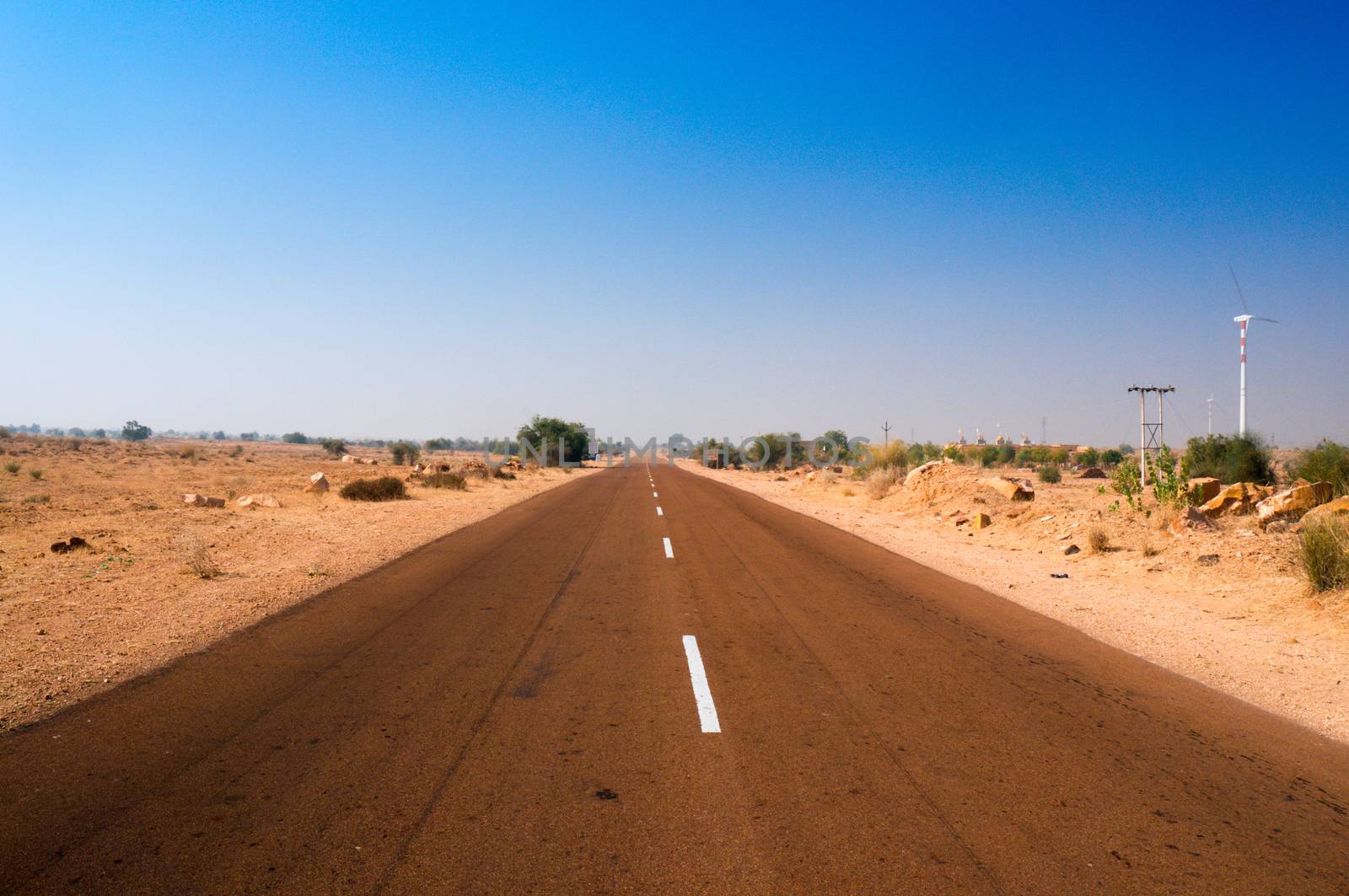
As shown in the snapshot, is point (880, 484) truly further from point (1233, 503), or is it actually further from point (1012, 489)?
point (1233, 503)

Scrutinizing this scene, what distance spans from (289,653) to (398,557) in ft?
22.1

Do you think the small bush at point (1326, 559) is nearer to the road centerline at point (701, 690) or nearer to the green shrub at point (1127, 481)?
the green shrub at point (1127, 481)

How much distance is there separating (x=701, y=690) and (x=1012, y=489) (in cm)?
2010

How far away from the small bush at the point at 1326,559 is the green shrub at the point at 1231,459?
17.3 meters

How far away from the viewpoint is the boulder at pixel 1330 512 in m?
11.5

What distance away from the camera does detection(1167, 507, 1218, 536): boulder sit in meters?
14.4

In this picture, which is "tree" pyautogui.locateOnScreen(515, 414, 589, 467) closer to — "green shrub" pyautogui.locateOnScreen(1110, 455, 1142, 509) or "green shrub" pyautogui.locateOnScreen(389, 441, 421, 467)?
"green shrub" pyautogui.locateOnScreen(389, 441, 421, 467)

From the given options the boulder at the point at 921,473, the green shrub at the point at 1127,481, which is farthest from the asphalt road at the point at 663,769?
the boulder at the point at 921,473

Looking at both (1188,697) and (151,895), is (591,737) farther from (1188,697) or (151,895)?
(1188,697)

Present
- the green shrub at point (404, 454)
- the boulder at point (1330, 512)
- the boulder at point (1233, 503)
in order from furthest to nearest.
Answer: the green shrub at point (404, 454), the boulder at point (1233, 503), the boulder at point (1330, 512)

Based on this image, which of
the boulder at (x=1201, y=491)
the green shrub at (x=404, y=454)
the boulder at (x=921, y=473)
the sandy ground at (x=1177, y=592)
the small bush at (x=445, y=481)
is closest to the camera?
the sandy ground at (x=1177, y=592)

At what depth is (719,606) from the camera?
1000 cm

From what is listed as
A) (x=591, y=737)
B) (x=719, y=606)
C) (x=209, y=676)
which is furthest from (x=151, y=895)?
(x=719, y=606)

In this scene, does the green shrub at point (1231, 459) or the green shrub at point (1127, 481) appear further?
the green shrub at point (1231, 459)
